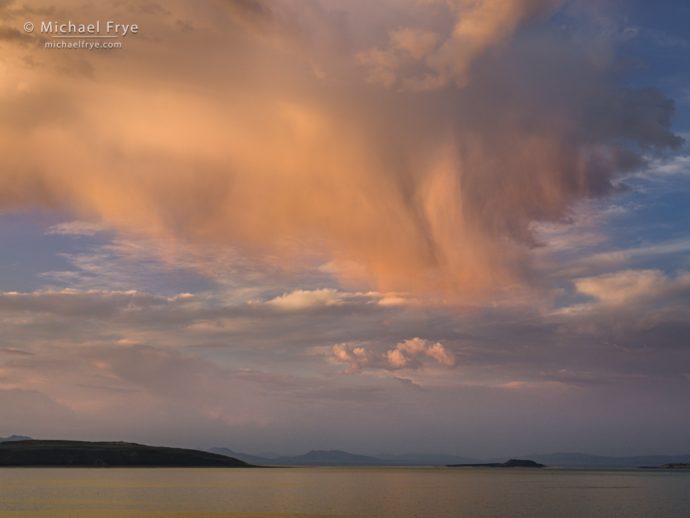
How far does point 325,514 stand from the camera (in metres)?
110

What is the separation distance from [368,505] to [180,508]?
34.9 metres

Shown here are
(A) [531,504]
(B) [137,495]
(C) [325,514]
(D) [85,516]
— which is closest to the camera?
(D) [85,516]

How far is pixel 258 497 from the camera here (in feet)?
495


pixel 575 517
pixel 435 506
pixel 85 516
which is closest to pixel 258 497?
pixel 435 506

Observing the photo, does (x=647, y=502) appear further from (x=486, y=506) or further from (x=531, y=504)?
(x=486, y=506)

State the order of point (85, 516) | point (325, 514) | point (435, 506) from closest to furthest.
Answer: point (85, 516), point (325, 514), point (435, 506)

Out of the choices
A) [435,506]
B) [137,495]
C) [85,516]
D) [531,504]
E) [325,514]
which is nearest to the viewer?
[85,516]

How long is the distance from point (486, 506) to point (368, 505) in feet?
74.1

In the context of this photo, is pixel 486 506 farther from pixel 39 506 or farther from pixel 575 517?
pixel 39 506

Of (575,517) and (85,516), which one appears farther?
(575,517)

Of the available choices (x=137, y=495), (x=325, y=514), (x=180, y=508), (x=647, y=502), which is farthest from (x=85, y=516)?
(x=647, y=502)

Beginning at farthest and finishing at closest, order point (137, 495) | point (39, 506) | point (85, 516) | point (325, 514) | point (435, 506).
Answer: point (137, 495), point (435, 506), point (39, 506), point (325, 514), point (85, 516)

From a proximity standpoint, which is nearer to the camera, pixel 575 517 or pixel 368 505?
pixel 575 517

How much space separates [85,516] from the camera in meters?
102
